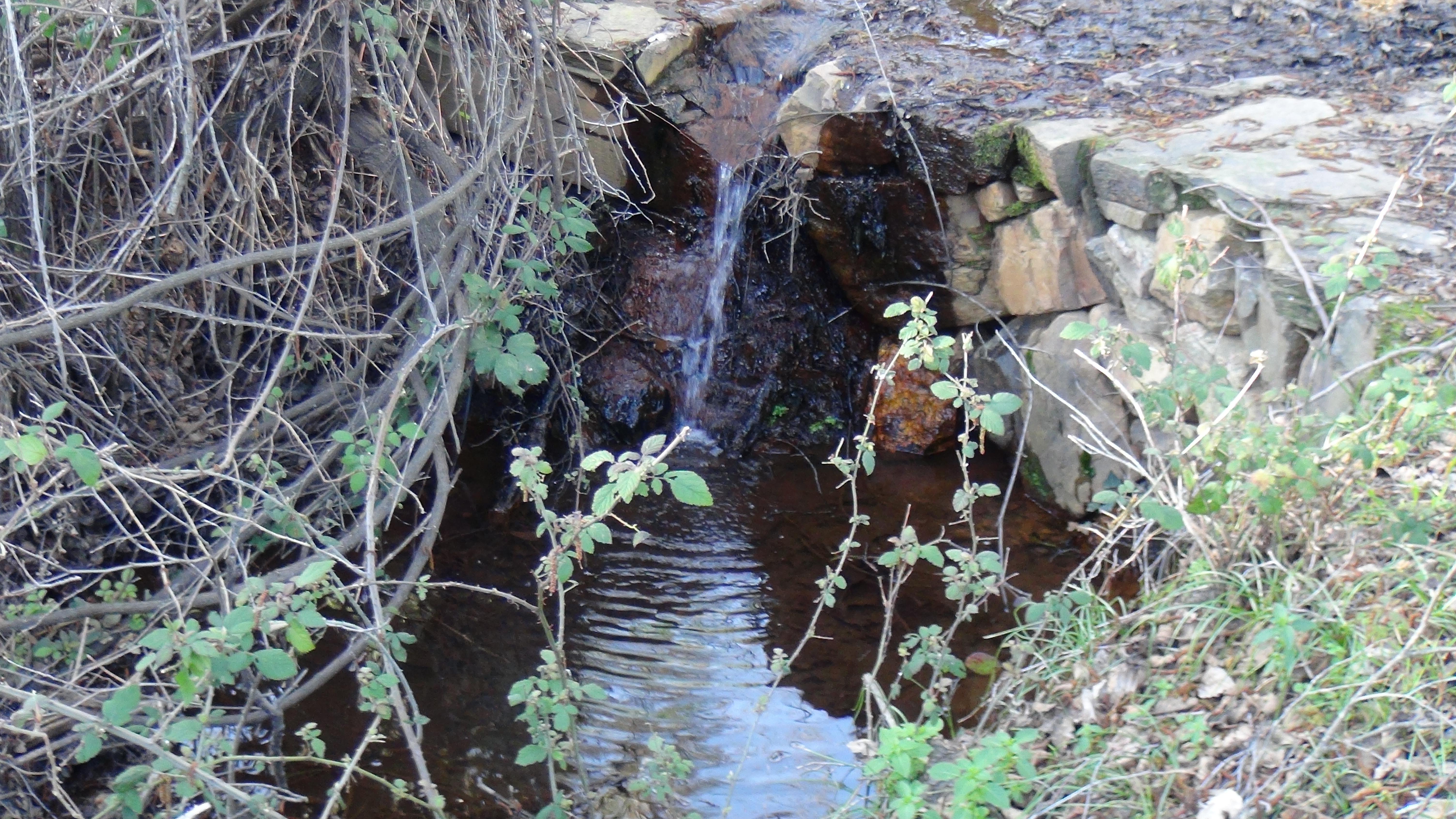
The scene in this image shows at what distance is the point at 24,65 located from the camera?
2.69 m

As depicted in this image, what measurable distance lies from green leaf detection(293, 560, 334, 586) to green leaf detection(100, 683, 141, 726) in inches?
13.1

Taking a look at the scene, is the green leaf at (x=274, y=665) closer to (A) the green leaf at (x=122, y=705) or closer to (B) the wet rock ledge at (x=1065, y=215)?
(A) the green leaf at (x=122, y=705)

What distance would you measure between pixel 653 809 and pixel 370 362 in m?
1.68

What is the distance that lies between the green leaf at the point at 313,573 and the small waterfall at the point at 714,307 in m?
3.46

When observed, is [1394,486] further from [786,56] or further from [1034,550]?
[786,56]

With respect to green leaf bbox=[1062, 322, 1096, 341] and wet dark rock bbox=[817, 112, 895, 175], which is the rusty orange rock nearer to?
wet dark rock bbox=[817, 112, 895, 175]

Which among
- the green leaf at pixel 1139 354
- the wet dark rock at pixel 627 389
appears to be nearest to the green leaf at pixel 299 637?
the green leaf at pixel 1139 354

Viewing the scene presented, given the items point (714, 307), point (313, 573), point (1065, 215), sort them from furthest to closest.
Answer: point (714, 307) → point (1065, 215) → point (313, 573)

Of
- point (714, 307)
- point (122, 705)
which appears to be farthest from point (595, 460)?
point (714, 307)

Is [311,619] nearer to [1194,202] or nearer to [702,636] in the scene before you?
[702,636]

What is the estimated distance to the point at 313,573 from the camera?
1.84m

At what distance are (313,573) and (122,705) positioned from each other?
16.9 inches

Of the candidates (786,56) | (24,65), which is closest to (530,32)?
(24,65)

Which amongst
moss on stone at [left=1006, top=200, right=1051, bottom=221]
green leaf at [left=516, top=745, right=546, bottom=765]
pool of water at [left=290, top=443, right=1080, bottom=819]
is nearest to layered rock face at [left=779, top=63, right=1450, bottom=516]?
moss on stone at [left=1006, top=200, right=1051, bottom=221]
